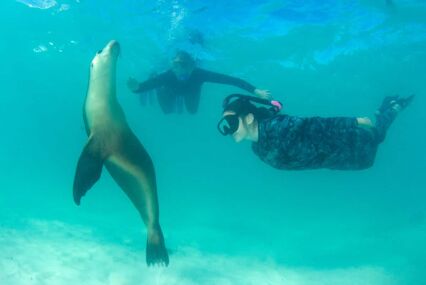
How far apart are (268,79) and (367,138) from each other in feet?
79.4

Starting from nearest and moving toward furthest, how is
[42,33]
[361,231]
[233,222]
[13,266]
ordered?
[13,266] → [361,231] → [42,33] → [233,222]

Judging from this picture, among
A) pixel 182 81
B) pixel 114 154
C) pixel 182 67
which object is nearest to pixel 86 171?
pixel 114 154

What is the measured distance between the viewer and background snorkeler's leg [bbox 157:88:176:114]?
1229 cm

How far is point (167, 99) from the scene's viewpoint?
12508 mm

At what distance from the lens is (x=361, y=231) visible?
62.6 feet

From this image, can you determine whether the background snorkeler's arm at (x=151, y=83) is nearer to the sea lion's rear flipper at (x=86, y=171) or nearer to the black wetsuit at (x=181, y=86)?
the black wetsuit at (x=181, y=86)

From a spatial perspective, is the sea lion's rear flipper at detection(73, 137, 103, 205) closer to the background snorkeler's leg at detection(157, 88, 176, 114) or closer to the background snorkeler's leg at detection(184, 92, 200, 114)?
the background snorkeler's leg at detection(157, 88, 176, 114)

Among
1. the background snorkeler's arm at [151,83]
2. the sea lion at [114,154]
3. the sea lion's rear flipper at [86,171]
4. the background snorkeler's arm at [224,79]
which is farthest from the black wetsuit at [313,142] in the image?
the background snorkeler's arm at [151,83]

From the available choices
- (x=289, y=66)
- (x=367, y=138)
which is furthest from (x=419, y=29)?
(x=367, y=138)

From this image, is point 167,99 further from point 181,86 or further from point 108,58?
point 108,58

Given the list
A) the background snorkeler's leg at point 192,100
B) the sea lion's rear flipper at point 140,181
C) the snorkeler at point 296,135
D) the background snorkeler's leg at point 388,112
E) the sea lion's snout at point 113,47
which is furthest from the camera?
the background snorkeler's leg at point 192,100

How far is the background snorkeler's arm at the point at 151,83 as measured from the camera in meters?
9.39

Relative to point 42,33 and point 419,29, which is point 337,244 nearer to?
point 419,29

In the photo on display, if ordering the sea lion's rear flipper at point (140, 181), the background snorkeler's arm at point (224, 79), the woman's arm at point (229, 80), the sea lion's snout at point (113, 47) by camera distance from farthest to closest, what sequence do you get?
the background snorkeler's arm at point (224, 79), the woman's arm at point (229, 80), the sea lion's snout at point (113, 47), the sea lion's rear flipper at point (140, 181)
